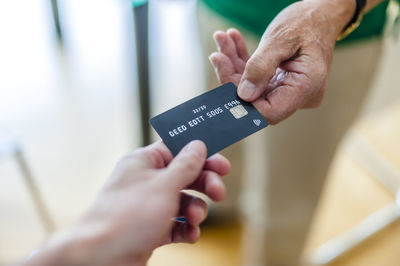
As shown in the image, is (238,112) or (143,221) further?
(238,112)

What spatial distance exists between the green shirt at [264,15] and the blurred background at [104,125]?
0.21 metres

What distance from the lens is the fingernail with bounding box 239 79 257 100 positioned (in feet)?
2.03

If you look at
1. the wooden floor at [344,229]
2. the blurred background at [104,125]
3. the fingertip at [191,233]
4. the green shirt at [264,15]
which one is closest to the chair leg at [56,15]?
the blurred background at [104,125]

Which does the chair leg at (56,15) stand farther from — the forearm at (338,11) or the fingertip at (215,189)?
the fingertip at (215,189)

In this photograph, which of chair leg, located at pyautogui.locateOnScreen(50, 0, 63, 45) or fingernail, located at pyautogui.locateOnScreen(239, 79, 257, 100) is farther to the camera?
chair leg, located at pyautogui.locateOnScreen(50, 0, 63, 45)

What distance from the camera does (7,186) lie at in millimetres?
1591

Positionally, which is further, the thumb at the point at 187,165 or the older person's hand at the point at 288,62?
the older person's hand at the point at 288,62

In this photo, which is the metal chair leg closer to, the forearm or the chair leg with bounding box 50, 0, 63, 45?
the forearm

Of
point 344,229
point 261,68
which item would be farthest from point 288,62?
point 344,229

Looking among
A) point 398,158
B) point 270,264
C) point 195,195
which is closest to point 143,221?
point 195,195

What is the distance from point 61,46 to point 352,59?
70.7 inches

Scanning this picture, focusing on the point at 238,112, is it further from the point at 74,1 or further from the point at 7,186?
the point at 74,1

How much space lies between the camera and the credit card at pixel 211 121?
56cm

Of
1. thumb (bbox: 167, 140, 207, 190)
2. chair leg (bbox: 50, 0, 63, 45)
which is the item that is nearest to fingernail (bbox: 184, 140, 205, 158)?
thumb (bbox: 167, 140, 207, 190)
